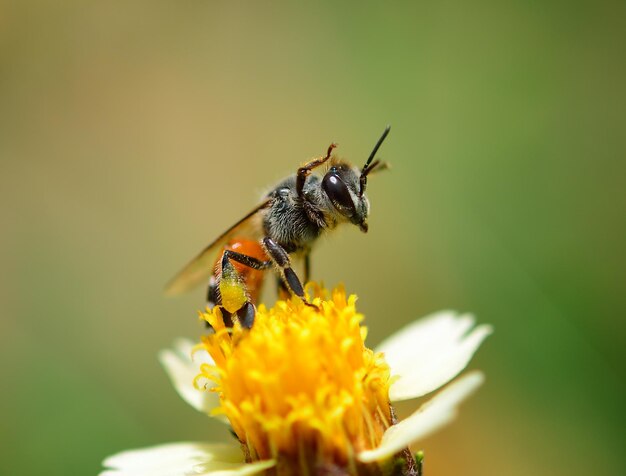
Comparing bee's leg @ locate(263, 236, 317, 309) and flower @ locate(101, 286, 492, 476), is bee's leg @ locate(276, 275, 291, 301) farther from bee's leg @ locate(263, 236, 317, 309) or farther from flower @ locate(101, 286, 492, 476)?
flower @ locate(101, 286, 492, 476)

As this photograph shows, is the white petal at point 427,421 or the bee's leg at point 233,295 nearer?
the white petal at point 427,421

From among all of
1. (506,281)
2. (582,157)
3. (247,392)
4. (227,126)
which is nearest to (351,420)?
(247,392)

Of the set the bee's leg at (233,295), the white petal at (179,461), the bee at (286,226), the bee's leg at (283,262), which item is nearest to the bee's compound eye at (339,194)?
the bee at (286,226)

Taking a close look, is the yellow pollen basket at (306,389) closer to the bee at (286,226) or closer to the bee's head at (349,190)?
the bee at (286,226)

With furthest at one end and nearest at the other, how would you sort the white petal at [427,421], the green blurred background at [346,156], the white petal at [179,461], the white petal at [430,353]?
the green blurred background at [346,156] < the white petal at [430,353] < the white petal at [179,461] < the white petal at [427,421]

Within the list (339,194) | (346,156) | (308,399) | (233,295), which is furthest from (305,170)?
(346,156)

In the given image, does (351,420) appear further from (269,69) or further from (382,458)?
(269,69)
